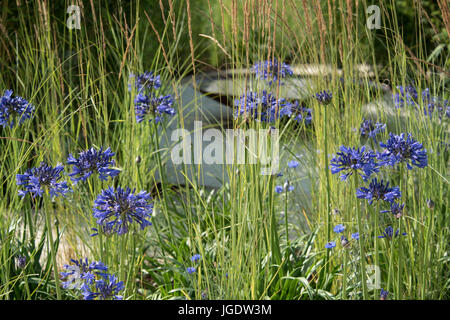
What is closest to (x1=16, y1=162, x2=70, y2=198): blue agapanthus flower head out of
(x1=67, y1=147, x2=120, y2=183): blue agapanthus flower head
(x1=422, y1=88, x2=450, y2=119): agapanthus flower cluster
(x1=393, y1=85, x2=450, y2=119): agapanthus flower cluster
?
(x1=67, y1=147, x2=120, y2=183): blue agapanthus flower head

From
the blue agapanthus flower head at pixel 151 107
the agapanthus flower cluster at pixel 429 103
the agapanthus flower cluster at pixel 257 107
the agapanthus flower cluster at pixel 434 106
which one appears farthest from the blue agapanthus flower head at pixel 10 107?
the agapanthus flower cluster at pixel 434 106

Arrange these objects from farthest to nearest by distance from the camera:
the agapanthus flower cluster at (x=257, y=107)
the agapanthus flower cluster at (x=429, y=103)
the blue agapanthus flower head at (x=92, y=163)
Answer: the agapanthus flower cluster at (x=429, y=103) → the agapanthus flower cluster at (x=257, y=107) → the blue agapanthus flower head at (x=92, y=163)

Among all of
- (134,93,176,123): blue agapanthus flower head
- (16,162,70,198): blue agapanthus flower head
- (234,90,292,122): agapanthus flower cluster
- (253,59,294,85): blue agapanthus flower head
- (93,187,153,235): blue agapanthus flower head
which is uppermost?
(253,59,294,85): blue agapanthus flower head

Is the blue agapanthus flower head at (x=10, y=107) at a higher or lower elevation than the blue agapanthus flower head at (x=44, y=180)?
higher

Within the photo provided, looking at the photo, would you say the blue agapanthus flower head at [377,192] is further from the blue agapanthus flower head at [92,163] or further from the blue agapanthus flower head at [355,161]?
the blue agapanthus flower head at [92,163]

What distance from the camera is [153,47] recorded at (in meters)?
4.17

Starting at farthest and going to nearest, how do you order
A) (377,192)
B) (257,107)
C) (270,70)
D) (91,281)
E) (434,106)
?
(434,106), (270,70), (257,107), (91,281), (377,192)

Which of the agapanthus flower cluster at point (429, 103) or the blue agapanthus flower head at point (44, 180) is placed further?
the agapanthus flower cluster at point (429, 103)

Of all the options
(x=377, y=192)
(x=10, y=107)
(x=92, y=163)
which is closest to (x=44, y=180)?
(x=92, y=163)

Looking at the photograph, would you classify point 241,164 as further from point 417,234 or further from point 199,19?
A: point 199,19

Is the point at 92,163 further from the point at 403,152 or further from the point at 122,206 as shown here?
the point at 403,152

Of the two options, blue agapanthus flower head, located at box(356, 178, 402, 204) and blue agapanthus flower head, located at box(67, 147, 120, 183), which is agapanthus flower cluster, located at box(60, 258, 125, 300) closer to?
blue agapanthus flower head, located at box(67, 147, 120, 183)
